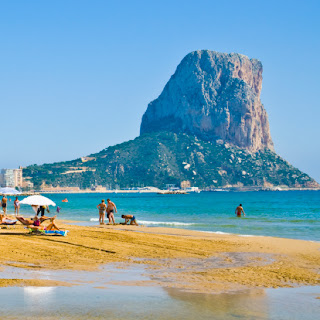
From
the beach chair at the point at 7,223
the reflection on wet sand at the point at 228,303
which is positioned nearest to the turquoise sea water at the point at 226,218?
the beach chair at the point at 7,223

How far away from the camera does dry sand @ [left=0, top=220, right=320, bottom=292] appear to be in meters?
13.5

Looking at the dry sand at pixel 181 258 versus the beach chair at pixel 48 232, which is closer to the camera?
the dry sand at pixel 181 258

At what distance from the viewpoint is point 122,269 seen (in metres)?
15.0

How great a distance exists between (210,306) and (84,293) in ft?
9.42

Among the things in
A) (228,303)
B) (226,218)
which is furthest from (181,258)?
(226,218)

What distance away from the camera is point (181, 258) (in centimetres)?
1781

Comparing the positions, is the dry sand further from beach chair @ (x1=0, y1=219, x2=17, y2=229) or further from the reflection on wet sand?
beach chair @ (x1=0, y1=219, x2=17, y2=229)

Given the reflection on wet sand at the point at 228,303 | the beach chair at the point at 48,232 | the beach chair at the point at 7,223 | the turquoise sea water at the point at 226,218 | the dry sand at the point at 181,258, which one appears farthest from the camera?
the turquoise sea water at the point at 226,218

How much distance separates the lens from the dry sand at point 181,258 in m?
13.5

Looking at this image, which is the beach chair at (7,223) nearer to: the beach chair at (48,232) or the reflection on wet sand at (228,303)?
the beach chair at (48,232)

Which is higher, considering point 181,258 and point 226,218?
point 181,258

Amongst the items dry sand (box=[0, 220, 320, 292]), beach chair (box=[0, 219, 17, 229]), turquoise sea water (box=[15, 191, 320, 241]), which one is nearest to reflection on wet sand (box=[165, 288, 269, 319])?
dry sand (box=[0, 220, 320, 292])

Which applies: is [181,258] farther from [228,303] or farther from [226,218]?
[226,218]

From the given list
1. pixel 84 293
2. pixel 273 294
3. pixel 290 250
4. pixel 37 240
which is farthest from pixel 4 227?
pixel 273 294
